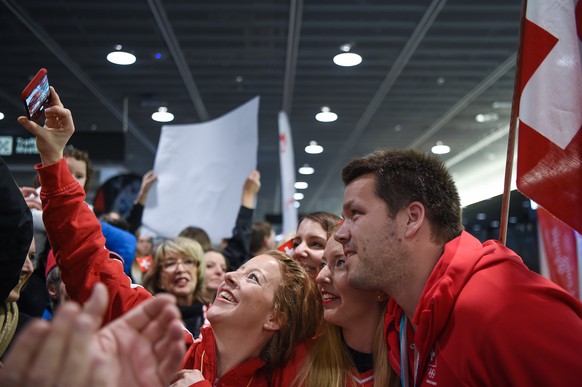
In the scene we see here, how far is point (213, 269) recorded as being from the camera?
4.55 metres

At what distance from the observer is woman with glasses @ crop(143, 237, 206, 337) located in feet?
13.0

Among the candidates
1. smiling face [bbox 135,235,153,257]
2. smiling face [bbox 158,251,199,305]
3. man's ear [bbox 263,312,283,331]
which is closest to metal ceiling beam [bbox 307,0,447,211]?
smiling face [bbox 135,235,153,257]

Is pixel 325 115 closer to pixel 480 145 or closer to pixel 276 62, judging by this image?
pixel 276 62

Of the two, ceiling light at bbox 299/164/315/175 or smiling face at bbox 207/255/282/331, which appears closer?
smiling face at bbox 207/255/282/331

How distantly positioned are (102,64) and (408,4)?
3819mm

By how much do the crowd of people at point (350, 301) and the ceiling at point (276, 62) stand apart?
3972mm

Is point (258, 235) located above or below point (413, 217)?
above

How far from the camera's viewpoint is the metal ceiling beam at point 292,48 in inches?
247

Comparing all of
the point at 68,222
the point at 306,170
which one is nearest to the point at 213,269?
the point at 68,222

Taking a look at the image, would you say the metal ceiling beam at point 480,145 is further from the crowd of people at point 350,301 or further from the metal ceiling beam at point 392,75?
the crowd of people at point 350,301

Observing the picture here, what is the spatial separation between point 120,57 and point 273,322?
5895mm

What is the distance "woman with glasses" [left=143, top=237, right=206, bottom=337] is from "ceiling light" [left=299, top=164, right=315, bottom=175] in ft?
36.8

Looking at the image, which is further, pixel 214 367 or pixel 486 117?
pixel 486 117

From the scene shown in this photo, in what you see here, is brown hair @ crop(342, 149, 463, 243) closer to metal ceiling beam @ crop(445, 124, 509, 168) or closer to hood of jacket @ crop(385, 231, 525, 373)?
hood of jacket @ crop(385, 231, 525, 373)
